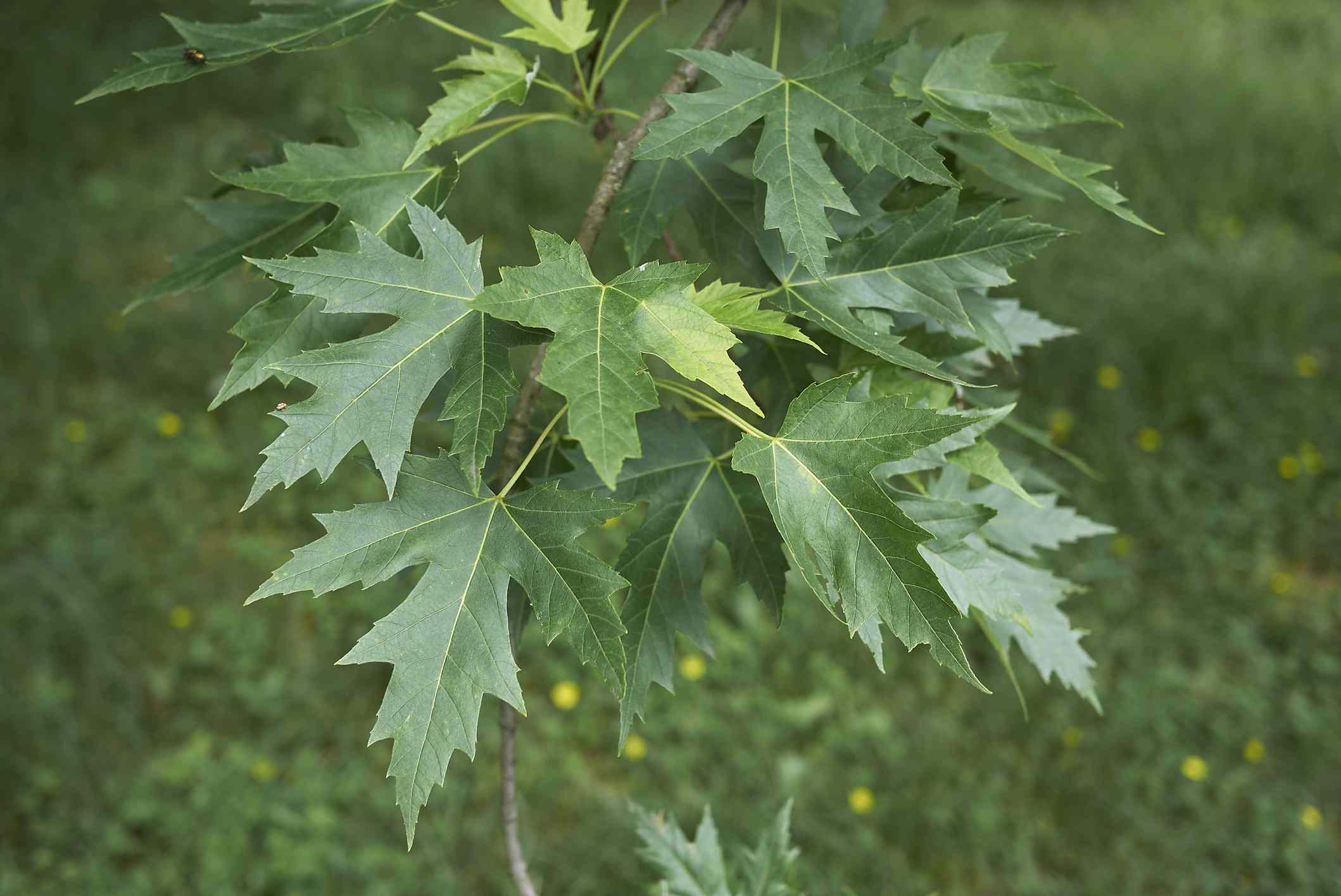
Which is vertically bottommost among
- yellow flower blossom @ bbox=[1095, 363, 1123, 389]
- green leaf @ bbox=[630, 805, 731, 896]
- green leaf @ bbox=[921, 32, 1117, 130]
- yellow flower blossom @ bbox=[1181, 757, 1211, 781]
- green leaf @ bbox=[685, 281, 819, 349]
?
yellow flower blossom @ bbox=[1181, 757, 1211, 781]

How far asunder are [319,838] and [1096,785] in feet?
6.80

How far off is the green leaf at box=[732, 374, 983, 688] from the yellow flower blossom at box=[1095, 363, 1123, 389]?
316 cm

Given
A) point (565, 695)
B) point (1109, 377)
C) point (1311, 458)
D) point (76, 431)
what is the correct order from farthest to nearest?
point (1109, 377)
point (76, 431)
point (1311, 458)
point (565, 695)

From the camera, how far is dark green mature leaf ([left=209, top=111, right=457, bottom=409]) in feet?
3.13

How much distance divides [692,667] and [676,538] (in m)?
1.97

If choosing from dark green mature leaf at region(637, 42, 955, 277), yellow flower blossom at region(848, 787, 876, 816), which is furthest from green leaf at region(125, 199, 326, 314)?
yellow flower blossom at region(848, 787, 876, 816)

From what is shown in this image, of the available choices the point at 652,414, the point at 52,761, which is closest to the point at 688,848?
the point at 652,414

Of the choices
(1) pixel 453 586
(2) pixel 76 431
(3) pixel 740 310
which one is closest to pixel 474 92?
(3) pixel 740 310

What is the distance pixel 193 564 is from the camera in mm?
3273

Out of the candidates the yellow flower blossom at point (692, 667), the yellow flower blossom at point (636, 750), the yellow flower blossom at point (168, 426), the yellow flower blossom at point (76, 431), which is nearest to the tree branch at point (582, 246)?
the yellow flower blossom at point (636, 750)

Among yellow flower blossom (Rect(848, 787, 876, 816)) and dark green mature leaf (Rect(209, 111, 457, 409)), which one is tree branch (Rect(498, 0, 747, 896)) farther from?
yellow flower blossom (Rect(848, 787, 876, 816))

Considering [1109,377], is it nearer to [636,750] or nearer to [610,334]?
[636,750]

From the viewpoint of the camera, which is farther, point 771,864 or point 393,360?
point 771,864

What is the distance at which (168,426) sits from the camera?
363cm
